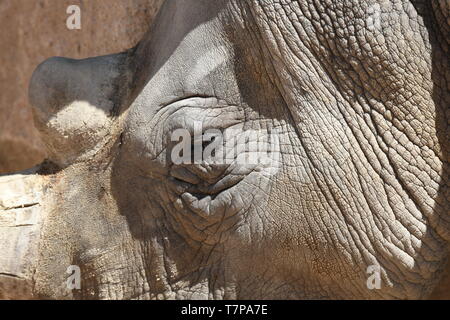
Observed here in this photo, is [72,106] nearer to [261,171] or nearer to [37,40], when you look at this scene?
[261,171]

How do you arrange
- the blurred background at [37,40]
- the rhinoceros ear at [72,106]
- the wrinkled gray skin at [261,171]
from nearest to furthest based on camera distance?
the wrinkled gray skin at [261,171]
the rhinoceros ear at [72,106]
the blurred background at [37,40]

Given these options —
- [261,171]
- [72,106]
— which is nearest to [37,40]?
[72,106]

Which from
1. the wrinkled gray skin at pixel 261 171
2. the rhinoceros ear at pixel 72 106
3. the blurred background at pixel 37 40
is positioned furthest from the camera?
the blurred background at pixel 37 40

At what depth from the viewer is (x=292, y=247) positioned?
2.22 m

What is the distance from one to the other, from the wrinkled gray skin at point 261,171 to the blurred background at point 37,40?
64cm

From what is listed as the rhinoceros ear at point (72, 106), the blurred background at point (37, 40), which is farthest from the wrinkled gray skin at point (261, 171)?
the blurred background at point (37, 40)

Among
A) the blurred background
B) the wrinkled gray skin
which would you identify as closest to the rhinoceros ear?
the wrinkled gray skin

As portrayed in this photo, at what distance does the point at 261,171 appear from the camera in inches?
88.0

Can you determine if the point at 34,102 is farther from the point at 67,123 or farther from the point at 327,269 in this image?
the point at 327,269

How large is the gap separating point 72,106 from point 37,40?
45.1 inches

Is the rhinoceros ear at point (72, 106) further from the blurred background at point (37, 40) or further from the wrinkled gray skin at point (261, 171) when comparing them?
the blurred background at point (37, 40)

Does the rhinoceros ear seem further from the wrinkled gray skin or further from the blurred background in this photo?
the blurred background

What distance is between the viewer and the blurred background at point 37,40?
304 cm
